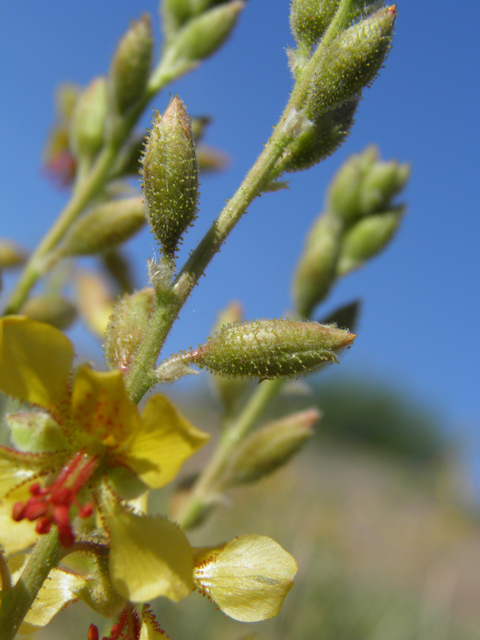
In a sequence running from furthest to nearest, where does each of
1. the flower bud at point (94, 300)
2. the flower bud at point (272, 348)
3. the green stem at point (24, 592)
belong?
the flower bud at point (94, 300)
the flower bud at point (272, 348)
the green stem at point (24, 592)

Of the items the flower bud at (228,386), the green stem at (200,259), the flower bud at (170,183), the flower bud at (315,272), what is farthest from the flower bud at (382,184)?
the flower bud at (170,183)

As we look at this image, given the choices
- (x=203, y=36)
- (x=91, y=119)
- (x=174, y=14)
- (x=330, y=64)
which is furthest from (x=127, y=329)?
(x=174, y=14)

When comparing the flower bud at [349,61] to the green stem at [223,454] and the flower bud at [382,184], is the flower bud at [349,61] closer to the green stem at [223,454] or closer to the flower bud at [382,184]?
the green stem at [223,454]

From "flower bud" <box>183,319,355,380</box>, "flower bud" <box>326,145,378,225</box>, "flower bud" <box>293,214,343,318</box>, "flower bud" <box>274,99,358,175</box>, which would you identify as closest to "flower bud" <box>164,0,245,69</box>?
"flower bud" <box>326,145,378,225</box>

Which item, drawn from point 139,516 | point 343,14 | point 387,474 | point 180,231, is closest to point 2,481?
point 139,516

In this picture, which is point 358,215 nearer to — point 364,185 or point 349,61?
point 364,185

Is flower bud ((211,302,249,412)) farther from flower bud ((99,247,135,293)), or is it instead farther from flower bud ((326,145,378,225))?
flower bud ((326,145,378,225))

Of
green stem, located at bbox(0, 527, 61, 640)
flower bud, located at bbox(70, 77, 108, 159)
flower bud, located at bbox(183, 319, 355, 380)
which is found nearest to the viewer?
green stem, located at bbox(0, 527, 61, 640)

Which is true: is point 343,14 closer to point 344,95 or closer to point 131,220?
point 344,95
